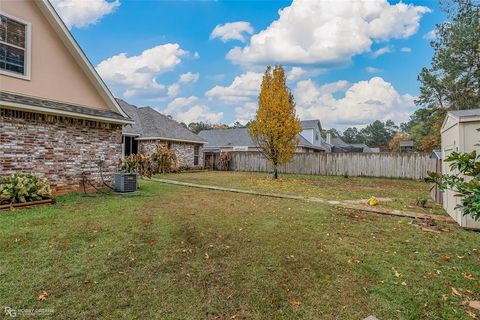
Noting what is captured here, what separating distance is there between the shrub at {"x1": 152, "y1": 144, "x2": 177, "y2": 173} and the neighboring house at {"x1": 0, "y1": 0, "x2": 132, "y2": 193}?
27.6ft

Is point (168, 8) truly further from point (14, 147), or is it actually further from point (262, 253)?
point (262, 253)

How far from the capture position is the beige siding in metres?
7.32

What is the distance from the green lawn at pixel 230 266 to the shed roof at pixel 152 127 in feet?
42.3

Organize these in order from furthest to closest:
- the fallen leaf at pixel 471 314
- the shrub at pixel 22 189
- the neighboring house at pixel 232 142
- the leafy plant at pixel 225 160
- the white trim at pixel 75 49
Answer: the neighboring house at pixel 232 142 < the leafy plant at pixel 225 160 < the white trim at pixel 75 49 < the shrub at pixel 22 189 < the fallen leaf at pixel 471 314

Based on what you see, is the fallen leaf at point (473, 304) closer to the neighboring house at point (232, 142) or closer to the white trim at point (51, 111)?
the white trim at point (51, 111)

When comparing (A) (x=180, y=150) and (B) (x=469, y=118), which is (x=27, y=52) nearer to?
(B) (x=469, y=118)

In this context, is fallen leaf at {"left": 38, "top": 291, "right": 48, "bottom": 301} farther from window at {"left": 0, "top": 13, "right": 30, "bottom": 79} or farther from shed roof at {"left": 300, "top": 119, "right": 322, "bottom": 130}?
shed roof at {"left": 300, "top": 119, "right": 322, "bottom": 130}

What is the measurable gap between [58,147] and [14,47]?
290 cm

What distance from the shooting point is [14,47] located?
23.9 feet

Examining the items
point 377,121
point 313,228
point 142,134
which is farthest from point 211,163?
point 377,121

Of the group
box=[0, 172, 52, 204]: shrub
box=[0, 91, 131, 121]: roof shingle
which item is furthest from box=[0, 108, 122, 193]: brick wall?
box=[0, 172, 52, 204]: shrub

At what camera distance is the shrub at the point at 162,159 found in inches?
707

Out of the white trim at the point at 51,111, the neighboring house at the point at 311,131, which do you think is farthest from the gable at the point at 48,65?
the neighboring house at the point at 311,131

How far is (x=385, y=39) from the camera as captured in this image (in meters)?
15.6
